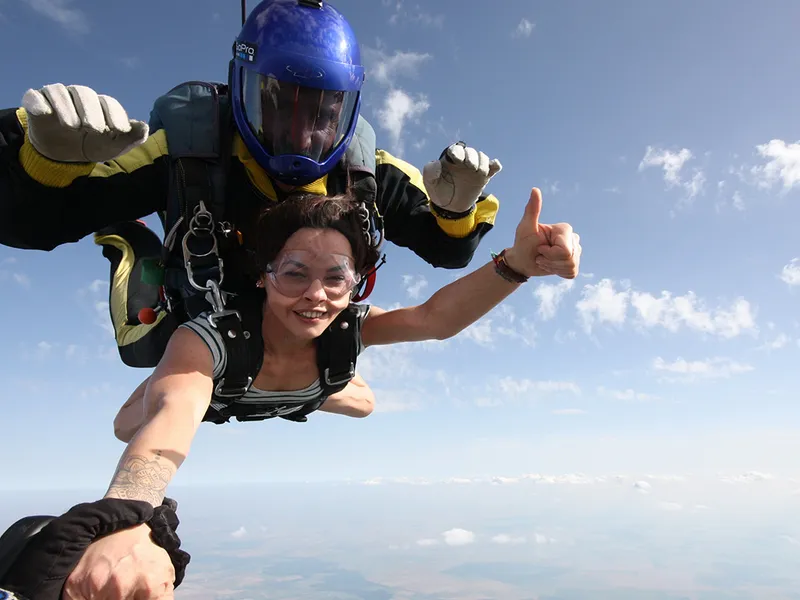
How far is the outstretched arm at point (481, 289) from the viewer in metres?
2.78

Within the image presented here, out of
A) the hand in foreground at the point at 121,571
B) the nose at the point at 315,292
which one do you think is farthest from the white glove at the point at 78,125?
the hand in foreground at the point at 121,571

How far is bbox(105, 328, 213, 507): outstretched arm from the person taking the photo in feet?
6.53

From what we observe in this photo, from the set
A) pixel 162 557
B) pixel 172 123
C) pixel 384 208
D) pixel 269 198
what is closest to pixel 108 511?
pixel 162 557

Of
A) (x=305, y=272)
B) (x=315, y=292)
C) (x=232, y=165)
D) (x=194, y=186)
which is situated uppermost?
(x=232, y=165)

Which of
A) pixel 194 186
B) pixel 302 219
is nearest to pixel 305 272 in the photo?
pixel 302 219

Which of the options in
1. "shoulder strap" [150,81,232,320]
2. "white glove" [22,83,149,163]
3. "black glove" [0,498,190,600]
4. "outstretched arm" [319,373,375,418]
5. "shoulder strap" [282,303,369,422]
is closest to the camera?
"black glove" [0,498,190,600]

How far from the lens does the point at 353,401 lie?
4398 millimetres

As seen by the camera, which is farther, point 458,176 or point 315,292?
point 458,176

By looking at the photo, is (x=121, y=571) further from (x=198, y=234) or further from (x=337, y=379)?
(x=337, y=379)

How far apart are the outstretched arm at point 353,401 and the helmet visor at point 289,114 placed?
5.94 feet

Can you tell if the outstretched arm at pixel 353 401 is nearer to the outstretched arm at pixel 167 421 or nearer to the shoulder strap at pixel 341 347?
the shoulder strap at pixel 341 347

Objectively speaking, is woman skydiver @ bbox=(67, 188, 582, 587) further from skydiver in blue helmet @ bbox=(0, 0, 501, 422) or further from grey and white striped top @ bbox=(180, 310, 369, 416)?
skydiver in blue helmet @ bbox=(0, 0, 501, 422)

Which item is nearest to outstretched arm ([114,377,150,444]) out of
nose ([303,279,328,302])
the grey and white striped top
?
the grey and white striped top

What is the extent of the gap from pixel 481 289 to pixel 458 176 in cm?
59
